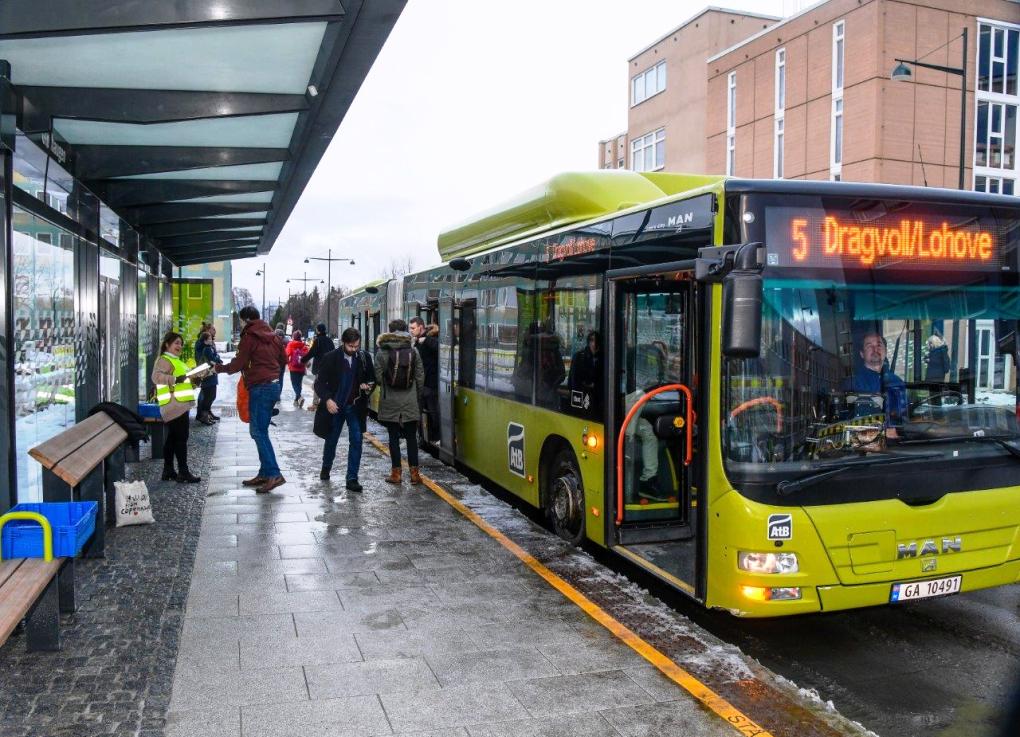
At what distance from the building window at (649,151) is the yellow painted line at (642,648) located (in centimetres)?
4418

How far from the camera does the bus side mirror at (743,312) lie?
4.82 meters

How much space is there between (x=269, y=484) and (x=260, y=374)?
3.93 ft

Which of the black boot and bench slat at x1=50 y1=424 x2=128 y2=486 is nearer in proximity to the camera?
bench slat at x1=50 y1=424 x2=128 y2=486

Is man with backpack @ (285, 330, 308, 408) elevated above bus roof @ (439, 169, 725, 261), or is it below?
below

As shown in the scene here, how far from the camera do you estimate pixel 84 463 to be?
19.5 feet

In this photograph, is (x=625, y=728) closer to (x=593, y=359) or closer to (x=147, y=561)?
(x=593, y=359)

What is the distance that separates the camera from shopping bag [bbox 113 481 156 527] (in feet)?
26.3

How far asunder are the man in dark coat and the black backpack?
0.36 metres

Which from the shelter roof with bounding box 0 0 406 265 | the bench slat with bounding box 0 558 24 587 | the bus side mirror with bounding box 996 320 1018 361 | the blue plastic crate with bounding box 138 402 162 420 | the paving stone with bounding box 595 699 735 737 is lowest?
the paving stone with bounding box 595 699 735 737

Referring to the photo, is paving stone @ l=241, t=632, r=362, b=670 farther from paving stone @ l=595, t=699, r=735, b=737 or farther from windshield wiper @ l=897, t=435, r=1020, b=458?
windshield wiper @ l=897, t=435, r=1020, b=458

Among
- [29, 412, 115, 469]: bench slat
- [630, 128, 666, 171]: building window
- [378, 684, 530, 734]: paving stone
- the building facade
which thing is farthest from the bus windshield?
[630, 128, 666, 171]: building window

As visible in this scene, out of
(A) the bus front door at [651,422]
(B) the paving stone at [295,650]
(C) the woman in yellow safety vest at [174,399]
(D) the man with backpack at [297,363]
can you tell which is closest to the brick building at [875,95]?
(D) the man with backpack at [297,363]

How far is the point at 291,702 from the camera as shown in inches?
175

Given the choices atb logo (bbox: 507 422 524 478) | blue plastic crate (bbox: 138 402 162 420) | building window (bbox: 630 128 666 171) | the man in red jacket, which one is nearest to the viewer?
atb logo (bbox: 507 422 524 478)
